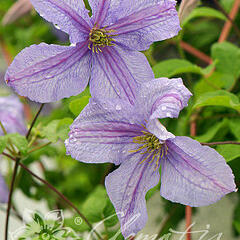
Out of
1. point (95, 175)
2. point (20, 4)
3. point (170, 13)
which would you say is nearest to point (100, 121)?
point (170, 13)

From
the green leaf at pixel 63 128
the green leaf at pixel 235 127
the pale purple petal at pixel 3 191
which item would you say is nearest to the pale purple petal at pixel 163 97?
the green leaf at pixel 63 128

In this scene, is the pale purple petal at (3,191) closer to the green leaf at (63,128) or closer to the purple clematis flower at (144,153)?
the green leaf at (63,128)

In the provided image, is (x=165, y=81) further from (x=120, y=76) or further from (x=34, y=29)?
(x=34, y=29)

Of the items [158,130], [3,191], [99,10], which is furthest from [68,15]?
[3,191]

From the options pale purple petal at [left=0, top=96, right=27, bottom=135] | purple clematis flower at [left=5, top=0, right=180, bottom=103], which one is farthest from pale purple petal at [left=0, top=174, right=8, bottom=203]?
purple clematis flower at [left=5, top=0, right=180, bottom=103]

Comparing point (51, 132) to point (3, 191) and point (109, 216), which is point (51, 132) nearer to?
point (109, 216)

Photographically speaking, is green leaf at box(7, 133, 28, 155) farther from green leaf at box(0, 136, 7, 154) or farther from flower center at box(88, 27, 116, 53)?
flower center at box(88, 27, 116, 53)

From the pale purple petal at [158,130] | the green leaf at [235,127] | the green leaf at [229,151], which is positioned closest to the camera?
the pale purple petal at [158,130]
